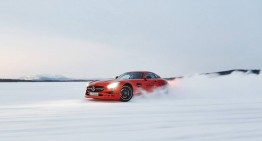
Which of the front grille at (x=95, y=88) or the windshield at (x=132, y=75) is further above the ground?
the windshield at (x=132, y=75)

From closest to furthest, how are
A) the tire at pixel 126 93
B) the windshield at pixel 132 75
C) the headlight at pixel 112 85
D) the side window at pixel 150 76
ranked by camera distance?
the headlight at pixel 112 85
the tire at pixel 126 93
the windshield at pixel 132 75
the side window at pixel 150 76

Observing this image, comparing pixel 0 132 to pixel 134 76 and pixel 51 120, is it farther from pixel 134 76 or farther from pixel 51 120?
pixel 134 76

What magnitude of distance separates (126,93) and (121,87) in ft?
1.17

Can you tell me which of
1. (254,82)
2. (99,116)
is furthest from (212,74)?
(99,116)

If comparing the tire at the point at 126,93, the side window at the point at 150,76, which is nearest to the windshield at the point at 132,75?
the side window at the point at 150,76

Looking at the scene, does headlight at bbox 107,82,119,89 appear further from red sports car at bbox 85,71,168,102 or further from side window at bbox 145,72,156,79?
side window at bbox 145,72,156,79

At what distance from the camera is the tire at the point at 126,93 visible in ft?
45.0

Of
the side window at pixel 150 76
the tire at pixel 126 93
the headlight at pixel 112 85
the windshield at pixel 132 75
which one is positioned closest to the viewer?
the headlight at pixel 112 85

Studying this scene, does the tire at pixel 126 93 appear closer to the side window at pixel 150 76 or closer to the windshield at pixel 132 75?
the windshield at pixel 132 75

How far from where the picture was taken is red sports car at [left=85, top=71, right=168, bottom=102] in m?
13.6

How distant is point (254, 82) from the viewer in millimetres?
22062

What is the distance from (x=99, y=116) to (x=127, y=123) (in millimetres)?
1353

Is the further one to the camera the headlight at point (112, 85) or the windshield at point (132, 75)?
the windshield at point (132, 75)

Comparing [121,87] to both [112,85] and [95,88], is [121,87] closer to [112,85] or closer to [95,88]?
[112,85]
